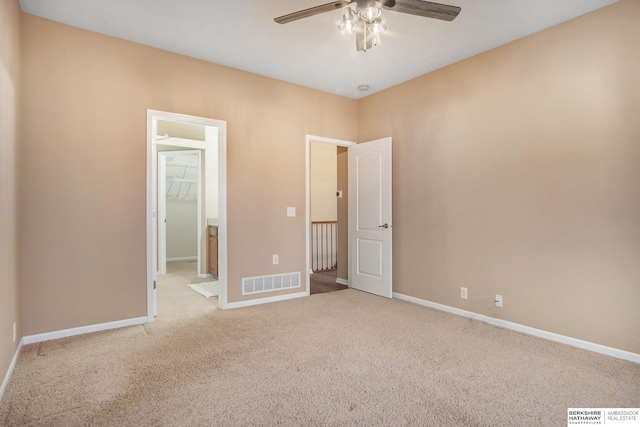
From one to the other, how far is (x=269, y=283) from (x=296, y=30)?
2774 millimetres

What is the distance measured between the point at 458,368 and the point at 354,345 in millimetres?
808

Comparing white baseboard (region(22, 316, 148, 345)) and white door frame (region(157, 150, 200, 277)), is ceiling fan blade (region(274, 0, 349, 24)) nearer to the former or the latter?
white baseboard (region(22, 316, 148, 345))

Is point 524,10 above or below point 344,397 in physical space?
above

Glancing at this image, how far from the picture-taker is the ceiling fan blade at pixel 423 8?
2.07 m

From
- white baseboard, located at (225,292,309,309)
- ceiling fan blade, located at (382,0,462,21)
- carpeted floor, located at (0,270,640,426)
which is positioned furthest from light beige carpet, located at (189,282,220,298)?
ceiling fan blade, located at (382,0,462,21)

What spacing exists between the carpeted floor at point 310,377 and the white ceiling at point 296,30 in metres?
2.74

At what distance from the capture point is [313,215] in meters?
6.72

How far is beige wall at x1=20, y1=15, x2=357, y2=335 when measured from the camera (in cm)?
286

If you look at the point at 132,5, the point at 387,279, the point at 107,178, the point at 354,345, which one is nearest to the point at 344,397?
the point at 354,345

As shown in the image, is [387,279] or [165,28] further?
[387,279]


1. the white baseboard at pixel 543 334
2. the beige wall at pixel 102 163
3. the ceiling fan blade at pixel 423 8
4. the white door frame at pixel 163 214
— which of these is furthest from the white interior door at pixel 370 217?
the white door frame at pixel 163 214

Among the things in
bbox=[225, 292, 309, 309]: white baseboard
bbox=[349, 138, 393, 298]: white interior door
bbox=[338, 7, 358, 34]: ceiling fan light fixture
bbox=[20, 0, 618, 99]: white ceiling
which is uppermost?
bbox=[20, 0, 618, 99]: white ceiling

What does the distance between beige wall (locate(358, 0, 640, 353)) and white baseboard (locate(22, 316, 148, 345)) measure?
306 cm

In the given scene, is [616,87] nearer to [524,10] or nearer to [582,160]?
[582,160]
